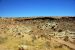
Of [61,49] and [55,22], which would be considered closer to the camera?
[61,49]

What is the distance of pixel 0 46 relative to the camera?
39.4ft

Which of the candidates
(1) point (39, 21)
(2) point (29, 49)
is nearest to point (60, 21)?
(1) point (39, 21)

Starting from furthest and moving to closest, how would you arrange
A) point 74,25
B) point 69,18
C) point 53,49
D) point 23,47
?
point 69,18 → point 74,25 → point 53,49 → point 23,47

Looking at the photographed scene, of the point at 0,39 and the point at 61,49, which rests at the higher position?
the point at 0,39

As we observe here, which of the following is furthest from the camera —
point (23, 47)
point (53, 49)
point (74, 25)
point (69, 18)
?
point (69, 18)

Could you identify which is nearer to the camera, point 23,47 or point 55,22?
point 23,47

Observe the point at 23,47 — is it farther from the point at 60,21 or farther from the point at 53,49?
the point at 60,21

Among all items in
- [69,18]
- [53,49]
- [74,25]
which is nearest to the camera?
[53,49]

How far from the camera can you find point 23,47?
11.7m

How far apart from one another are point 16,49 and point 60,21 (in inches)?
784

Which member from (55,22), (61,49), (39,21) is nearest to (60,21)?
(55,22)

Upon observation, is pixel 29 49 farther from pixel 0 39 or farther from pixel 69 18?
pixel 69 18

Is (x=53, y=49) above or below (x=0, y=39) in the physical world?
below

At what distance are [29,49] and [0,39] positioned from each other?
300cm
